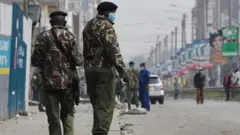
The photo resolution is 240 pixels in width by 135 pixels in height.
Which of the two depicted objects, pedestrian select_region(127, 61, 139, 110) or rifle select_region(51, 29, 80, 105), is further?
pedestrian select_region(127, 61, 139, 110)

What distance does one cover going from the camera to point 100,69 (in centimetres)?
836

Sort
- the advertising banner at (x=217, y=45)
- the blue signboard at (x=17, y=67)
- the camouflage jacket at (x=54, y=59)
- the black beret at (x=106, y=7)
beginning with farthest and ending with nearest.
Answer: the advertising banner at (x=217, y=45) → the blue signboard at (x=17, y=67) → the black beret at (x=106, y=7) → the camouflage jacket at (x=54, y=59)

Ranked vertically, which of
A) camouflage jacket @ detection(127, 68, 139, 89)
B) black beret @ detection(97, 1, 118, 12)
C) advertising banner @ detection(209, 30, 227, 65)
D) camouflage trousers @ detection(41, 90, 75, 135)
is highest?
advertising banner @ detection(209, 30, 227, 65)

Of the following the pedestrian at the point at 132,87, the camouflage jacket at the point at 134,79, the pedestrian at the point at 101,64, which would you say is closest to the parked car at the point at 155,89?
the pedestrian at the point at 132,87

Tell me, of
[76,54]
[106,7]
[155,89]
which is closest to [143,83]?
[155,89]

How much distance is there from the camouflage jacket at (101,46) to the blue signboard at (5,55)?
6.63 meters

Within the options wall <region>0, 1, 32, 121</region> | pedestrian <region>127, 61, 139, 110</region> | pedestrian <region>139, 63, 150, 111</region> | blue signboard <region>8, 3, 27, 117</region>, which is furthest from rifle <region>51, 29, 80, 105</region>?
pedestrian <region>127, 61, 139, 110</region>

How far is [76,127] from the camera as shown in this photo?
44.6 feet

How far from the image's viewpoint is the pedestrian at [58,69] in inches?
320

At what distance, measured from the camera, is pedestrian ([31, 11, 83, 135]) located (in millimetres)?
8117

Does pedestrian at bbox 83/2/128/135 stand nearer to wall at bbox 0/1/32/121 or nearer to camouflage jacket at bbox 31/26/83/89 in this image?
camouflage jacket at bbox 31/26/83/89


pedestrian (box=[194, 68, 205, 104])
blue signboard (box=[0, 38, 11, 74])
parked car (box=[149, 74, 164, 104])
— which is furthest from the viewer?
parked car (box=[149, 74, 164, 104])

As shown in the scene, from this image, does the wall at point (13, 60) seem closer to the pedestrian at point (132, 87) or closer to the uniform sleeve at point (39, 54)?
the pedestrian at point (132, 87)

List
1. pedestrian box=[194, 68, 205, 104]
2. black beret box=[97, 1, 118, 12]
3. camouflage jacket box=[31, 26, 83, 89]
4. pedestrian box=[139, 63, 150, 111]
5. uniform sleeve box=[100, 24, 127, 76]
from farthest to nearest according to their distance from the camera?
1. pedestrian box=[194, 68, 205, 104]
2. pedestrian box=[139, 63, 150, 111]
3. black beret box=[97, 1, 118, 12]
4. uniform sleeve box=[100, 24, 127, 76]
5. camouflage jacket box=[31, 26, 83, 89]
